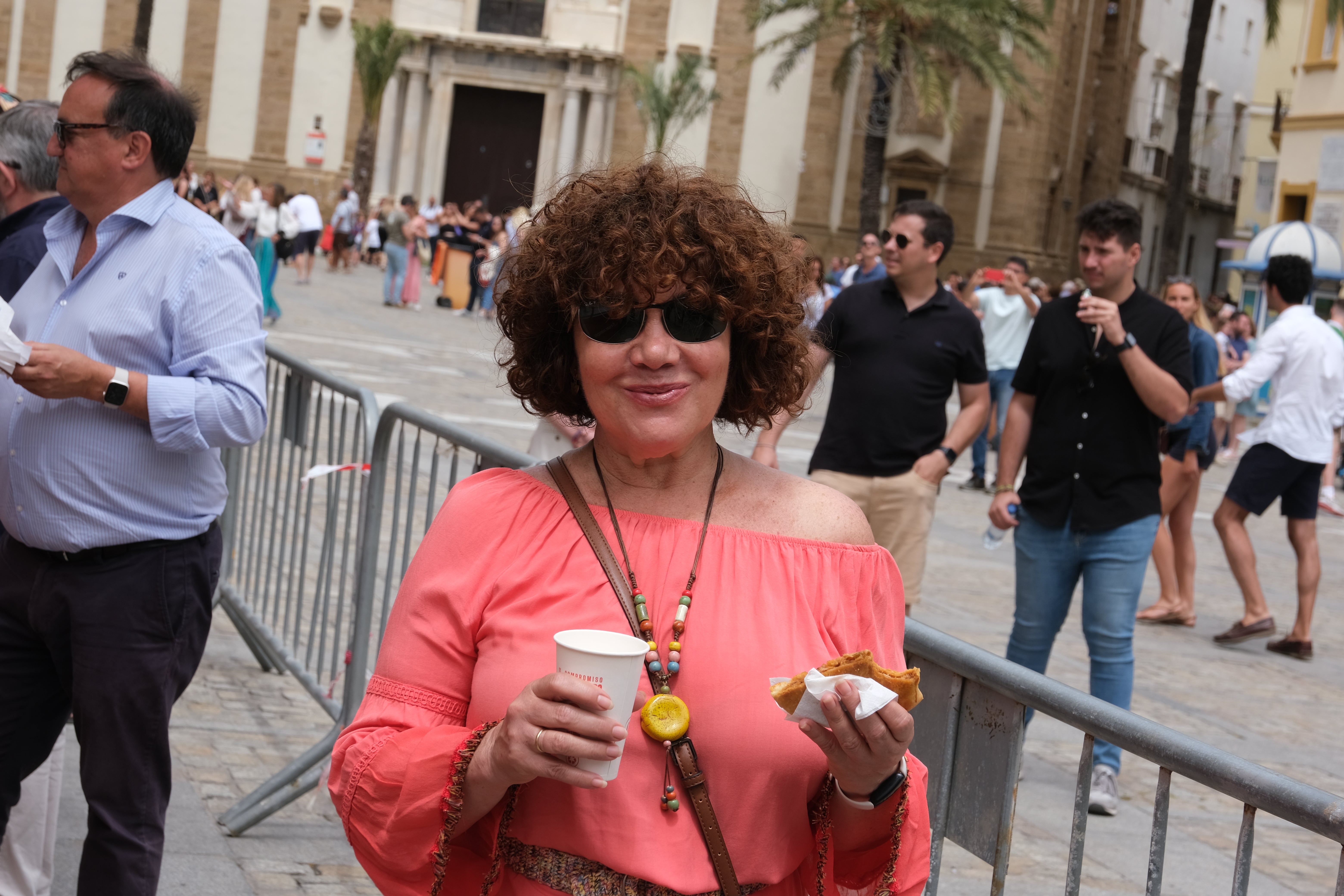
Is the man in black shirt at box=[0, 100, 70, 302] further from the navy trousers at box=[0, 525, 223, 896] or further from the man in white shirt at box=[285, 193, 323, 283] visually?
the man in white shirt at box=[285, 193, 323, 283]

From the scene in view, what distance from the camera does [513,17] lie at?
47750 mm

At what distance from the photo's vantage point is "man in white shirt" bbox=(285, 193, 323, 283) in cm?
2841

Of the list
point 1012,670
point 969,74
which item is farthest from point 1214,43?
point 1012,670

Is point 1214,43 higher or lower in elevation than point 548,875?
higher

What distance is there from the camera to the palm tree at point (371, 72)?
4491 centimetres

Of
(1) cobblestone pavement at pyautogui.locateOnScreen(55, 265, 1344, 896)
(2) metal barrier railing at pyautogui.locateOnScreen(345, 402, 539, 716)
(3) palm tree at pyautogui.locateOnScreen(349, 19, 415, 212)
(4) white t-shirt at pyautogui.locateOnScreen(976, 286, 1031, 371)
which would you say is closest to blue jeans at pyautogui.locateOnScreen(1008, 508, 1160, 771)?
(1) cobblestone pavement at pyautogui.locateOnScreen(55, 265, 1344, 896)

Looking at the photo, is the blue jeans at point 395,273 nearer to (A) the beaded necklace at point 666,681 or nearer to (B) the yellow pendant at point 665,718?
(A) the beaded necklace at point 666,681

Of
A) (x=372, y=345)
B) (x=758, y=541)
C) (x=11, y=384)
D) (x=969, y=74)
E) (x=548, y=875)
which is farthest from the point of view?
(x=969, y=74)

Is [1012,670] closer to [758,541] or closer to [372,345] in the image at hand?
[758,541]

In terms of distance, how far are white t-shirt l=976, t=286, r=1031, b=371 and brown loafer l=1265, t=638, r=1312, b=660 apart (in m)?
5.10

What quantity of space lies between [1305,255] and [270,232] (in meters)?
16.8

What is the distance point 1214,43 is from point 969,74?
15.6 metres

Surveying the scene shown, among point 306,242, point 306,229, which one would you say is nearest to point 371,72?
point 306,242

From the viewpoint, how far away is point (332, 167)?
4756 cm
